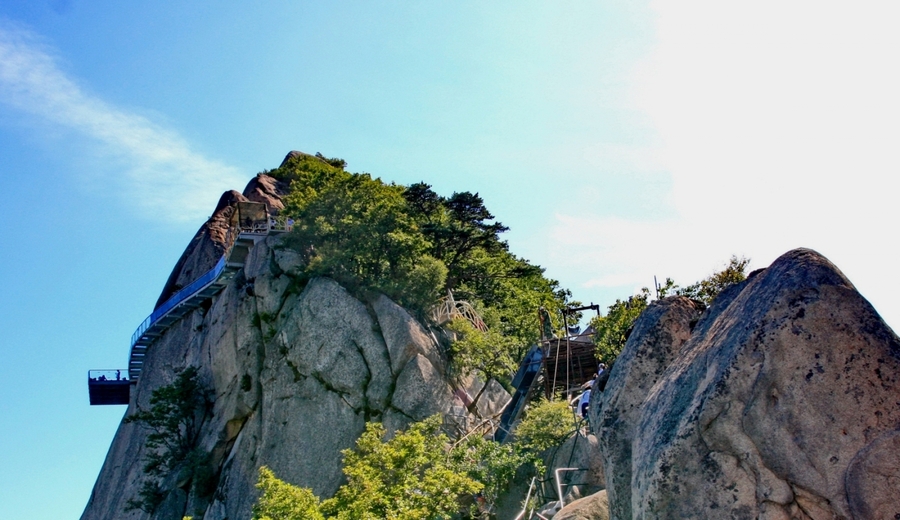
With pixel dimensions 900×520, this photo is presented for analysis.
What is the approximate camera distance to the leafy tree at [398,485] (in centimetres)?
2056

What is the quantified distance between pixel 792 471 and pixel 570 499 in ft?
40.0

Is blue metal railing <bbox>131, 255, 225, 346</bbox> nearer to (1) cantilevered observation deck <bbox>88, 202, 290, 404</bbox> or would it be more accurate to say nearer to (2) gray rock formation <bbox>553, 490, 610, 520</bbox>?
(1) cantilevered observation deck <bbox>88, 202, 290, 404</bbox>

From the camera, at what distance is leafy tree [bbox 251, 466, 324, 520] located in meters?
20.3

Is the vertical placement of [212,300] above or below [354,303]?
above

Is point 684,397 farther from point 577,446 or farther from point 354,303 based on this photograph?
point 354,303

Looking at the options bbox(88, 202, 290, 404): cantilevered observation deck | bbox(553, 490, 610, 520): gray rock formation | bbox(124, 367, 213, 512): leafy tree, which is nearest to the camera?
bbox(553, 490, 610, 520): gray rock formation

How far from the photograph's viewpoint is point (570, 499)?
20.0 metres

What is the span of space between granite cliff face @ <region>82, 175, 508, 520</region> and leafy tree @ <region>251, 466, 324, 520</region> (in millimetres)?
9098

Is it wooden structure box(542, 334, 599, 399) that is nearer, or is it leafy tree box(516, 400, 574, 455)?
leafy tree box(516, 400, 574, 455)

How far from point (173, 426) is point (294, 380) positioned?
25.5 ft

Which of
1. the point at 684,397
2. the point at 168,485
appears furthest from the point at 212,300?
the point at 684,397

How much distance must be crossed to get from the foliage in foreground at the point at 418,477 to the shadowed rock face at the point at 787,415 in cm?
1212

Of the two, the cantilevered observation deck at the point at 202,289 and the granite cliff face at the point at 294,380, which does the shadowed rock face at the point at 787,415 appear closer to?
the granite cliff face at the point at 294,380

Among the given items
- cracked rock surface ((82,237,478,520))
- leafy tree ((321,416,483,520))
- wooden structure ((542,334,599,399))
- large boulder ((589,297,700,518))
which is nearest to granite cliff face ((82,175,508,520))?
cracked rock surface ((82,237,478,520))
